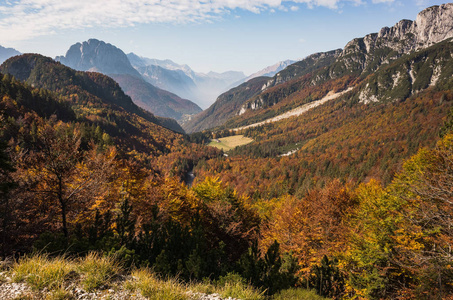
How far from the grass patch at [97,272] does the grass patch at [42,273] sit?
447 millimetres

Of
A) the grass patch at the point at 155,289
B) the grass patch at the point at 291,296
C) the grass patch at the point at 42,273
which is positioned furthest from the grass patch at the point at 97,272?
the grass patch at the point at 291,296

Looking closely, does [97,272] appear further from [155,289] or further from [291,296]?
[291,296]

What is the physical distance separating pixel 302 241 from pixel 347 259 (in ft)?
14.7

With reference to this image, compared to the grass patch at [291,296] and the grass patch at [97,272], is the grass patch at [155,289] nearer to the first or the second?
the grass patch at [97,272]

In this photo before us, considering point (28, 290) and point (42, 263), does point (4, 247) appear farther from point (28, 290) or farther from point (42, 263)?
point (28, 290)

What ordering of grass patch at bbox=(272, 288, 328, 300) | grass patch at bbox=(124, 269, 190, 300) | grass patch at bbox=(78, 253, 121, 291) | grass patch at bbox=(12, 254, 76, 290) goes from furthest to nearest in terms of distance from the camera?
grass patch at bbox=(272, 288, 328, 300) → grass patch at bbox=(78, 253, 121, 291) → grass patch at bbox=(124, 269, 190, 300) → grass patch at bbox=(12, 254, 76, 290)

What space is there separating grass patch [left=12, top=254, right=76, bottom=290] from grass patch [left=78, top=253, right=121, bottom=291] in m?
0.45

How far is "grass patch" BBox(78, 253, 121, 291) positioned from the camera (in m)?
7.30

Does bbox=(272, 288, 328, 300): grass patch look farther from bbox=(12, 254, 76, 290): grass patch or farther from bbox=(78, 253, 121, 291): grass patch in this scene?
bbox=(12, 254, 76, 290): grass patch

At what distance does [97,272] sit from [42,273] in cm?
163

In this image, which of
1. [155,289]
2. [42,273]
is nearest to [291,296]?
[155,289]

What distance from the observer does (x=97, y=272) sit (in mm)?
7820

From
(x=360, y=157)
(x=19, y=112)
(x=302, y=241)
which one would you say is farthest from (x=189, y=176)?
(x=302, y=241)

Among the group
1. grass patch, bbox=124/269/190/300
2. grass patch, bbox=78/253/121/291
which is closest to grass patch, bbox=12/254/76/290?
grass patch, bbox=78/253/121/291
